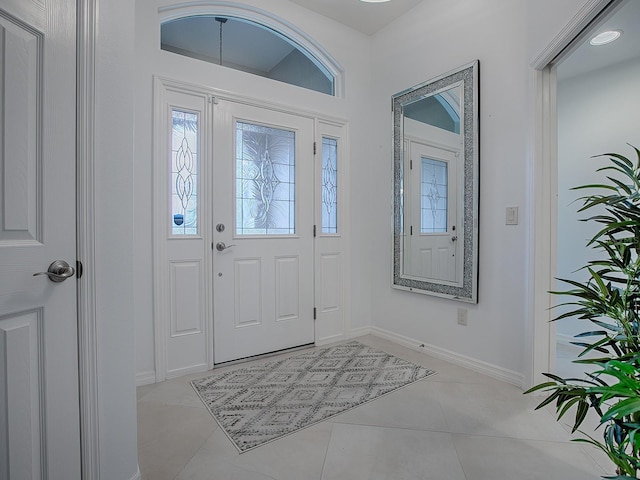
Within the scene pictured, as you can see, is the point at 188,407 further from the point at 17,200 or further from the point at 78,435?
the point at 17,200

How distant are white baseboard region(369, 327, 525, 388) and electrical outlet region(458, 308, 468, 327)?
247 millimetres

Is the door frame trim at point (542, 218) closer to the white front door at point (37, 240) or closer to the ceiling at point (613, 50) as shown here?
the ceiling at point (613, 50)

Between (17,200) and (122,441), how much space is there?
2.96 feet

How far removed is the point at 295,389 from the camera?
7.39 ft

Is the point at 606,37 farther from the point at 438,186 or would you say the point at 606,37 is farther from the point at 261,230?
the point at 261,230

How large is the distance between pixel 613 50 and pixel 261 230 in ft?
10.2

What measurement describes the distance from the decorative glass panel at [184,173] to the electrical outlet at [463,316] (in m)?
2.06

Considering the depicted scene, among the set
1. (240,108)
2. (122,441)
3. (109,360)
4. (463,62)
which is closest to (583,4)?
(463,62)

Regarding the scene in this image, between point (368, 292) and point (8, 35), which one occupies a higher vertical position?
point (8, 35)

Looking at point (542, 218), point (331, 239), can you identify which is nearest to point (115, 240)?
point (331, 239)

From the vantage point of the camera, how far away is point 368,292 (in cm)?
349

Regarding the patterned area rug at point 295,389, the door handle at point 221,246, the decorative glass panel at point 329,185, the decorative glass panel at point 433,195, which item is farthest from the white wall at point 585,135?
the door handle at point 221,246

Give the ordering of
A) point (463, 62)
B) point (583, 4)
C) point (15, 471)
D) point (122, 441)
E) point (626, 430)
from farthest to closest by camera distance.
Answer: point (463, 62), point (583, 4), point (122, 441), point (15, 471), point (626, 430)

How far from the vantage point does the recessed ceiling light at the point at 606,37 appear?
8.23ft
